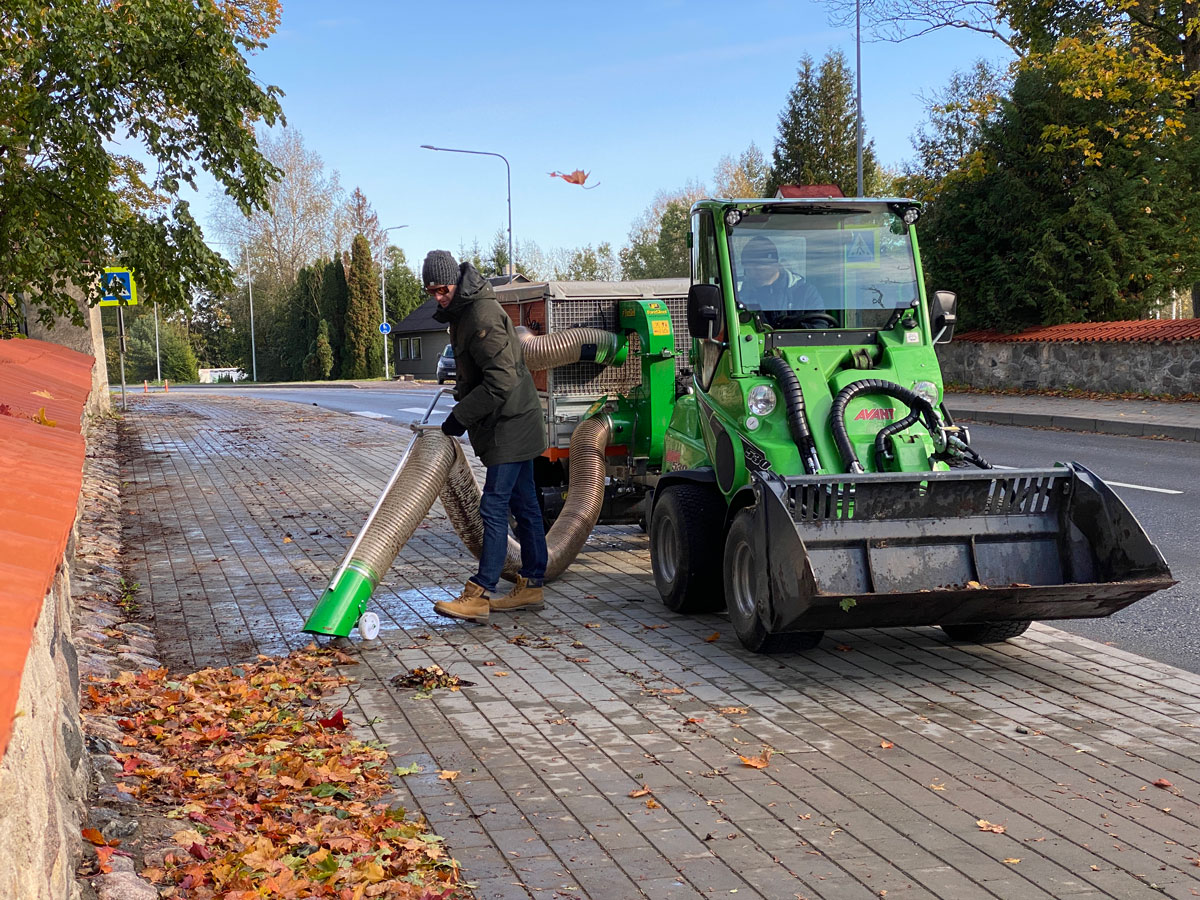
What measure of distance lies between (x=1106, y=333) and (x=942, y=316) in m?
18.5

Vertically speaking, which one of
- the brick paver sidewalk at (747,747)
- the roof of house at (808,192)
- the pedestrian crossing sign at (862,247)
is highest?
the roof of house at (808,192)

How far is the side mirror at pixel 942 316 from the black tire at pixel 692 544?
1.64 metres

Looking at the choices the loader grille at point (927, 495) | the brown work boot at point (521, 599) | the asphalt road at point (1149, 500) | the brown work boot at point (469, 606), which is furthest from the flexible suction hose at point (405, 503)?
the asphalt road at point (1149, 500)

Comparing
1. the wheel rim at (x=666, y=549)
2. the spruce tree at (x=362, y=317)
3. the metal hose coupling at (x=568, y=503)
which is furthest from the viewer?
the spruce tree at (x=362, y=317)

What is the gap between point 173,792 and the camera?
14.5 ft

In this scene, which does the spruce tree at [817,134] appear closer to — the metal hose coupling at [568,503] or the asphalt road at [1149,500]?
the asphalt road at [1149,500]

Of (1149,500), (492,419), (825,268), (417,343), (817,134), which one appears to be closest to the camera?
(825,268)

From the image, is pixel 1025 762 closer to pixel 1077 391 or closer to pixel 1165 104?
pixel 1077 391

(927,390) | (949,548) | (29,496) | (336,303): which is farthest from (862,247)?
(336,303)

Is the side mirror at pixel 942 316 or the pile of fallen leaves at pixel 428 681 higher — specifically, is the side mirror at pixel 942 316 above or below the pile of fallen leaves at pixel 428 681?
above

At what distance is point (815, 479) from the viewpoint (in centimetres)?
593

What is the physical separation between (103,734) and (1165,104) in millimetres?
26249

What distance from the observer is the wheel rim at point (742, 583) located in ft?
20.7

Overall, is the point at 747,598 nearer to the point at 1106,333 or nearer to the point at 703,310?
the point at 703,310
